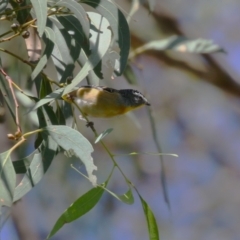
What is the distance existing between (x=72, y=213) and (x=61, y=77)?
273 mm

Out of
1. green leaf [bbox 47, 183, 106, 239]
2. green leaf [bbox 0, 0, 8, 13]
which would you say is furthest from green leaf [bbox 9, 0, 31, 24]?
green leaf [bbox 47, 183, 106, 239]

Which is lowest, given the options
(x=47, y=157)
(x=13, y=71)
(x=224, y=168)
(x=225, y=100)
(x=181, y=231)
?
(x=181, y=231)

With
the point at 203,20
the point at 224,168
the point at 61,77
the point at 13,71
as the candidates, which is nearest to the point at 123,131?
the point at 224,168

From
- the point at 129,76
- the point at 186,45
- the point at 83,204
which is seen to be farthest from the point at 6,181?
the point at 186,45

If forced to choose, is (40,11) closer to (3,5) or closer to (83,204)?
(3,5)

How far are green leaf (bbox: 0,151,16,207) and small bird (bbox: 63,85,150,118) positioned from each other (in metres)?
0.22

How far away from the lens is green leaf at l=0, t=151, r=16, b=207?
0.94 m

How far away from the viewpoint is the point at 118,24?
3.46 feet

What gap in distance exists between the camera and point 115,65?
1151mm

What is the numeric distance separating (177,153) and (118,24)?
2.42 metres

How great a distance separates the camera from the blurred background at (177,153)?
10.1 ft

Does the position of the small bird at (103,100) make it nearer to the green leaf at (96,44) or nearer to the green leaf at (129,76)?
the green leaf at (96,44)

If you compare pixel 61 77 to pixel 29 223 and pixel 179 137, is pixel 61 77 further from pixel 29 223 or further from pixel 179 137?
pixel 179 137

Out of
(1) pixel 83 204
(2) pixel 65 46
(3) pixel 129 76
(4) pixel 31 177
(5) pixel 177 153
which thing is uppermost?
(2) pixel 65 46
